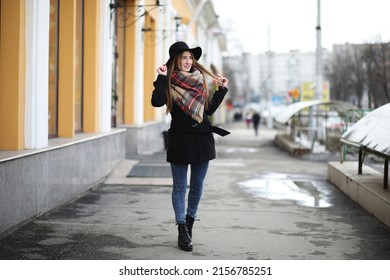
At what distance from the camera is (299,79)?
398ft

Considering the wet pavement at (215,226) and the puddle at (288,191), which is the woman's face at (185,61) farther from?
the puddle at (288,191)

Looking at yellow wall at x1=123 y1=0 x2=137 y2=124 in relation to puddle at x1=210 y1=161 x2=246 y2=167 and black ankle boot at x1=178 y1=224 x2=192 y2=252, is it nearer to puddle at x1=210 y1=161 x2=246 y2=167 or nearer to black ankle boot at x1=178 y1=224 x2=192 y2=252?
puddle at x1=210 y1=161 x2=246 y2=167

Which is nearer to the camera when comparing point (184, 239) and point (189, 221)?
point (184, 239)

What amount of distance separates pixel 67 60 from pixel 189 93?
14.6 feet

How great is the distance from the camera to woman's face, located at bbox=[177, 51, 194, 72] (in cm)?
585

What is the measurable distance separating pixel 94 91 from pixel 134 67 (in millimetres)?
4772

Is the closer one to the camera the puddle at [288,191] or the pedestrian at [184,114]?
the pedestrian at [184,114]

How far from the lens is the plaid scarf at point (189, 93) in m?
5.82

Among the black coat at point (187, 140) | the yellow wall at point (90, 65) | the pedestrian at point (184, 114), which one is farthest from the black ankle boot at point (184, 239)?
the yellow wall at point (90, 65)

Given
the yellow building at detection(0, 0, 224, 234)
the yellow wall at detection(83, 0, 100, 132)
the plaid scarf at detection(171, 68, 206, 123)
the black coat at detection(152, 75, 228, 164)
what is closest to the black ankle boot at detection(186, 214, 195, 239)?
the black coat at detection(152, 75, 228, 164)

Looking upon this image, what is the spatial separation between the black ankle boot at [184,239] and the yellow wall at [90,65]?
19.1ft

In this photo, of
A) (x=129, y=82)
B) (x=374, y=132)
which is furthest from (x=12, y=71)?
(x=129, y=82)

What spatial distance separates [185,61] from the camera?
5.85m

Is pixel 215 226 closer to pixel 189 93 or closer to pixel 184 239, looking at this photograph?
pixel 184 239
